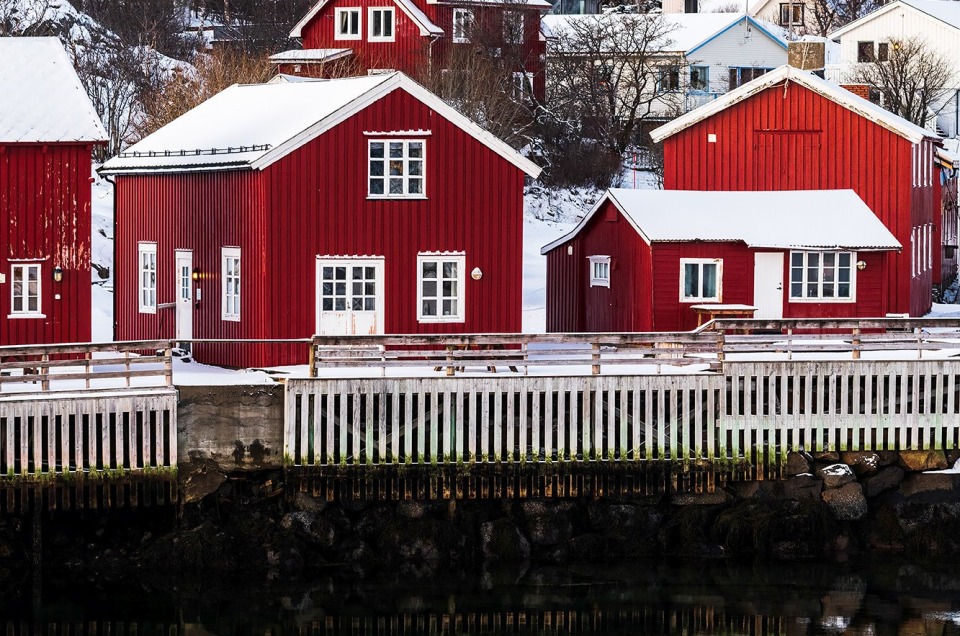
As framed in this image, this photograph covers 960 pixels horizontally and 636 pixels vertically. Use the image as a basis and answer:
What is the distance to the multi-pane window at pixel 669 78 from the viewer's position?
61.9 m

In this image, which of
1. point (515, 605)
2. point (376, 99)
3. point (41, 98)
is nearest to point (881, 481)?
point (515, 605)

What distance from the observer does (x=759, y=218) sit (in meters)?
33.4

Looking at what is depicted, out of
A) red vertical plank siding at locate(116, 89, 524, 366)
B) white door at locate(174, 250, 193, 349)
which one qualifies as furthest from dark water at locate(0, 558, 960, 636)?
white door at locate(174, 250, 193, 349)

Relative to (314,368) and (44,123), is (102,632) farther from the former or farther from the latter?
(44,123)

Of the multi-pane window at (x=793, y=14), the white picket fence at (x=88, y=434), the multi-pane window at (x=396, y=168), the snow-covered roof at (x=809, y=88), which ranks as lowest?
the white picket fence at (x=88, y=434)

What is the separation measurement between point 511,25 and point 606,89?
3.81 meters

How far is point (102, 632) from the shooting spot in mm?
21266

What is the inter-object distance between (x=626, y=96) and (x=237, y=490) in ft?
124

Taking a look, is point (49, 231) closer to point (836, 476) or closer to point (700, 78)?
point (836, 476)

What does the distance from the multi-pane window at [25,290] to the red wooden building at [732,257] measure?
427 inches

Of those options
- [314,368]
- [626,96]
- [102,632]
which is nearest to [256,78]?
[626,96]

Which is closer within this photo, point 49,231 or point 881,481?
point 881,481

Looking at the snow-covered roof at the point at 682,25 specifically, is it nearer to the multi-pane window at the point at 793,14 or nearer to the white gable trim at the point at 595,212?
the multi-pane window at the point at 793,14

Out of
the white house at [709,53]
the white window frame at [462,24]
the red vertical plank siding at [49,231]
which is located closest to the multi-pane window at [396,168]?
the red vertical plank siding at [49,231]
